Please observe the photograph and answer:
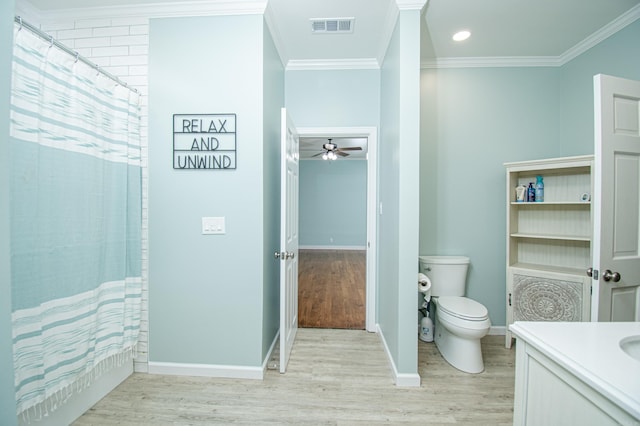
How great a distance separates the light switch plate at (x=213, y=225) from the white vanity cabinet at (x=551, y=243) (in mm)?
2548

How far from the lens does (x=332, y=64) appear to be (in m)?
2.61

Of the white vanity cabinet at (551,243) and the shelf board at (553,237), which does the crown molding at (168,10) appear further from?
the shelf board at (553,237)

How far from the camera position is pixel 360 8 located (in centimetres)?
195

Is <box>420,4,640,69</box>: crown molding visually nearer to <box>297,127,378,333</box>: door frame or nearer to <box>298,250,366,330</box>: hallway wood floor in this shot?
<box>297,127,378,333</box>: door frame

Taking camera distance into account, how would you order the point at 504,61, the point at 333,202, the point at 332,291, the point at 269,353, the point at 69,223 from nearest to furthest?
the point at 69,223, the point at 269,353, the point at 504,61, the point at 332,291, the point at 333,202

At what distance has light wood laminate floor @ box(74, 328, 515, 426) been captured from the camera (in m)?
1.57

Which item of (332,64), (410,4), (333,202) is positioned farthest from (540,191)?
(333,202)

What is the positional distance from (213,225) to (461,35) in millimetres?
2626

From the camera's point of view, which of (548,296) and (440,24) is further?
(548,296)

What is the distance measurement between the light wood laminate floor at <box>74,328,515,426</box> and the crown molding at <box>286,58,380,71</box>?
2769 mm

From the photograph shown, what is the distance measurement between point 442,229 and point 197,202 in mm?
2301

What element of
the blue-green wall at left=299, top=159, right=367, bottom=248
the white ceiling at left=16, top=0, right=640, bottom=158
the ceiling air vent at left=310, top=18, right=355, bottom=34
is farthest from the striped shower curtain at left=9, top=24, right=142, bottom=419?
the blue-green wall at left=299, top=159, right=367, bottom=248

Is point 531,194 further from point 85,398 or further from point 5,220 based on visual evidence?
point 85,398

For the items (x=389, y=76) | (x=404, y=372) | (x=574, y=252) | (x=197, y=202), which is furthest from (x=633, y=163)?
(x=197, y=202)
